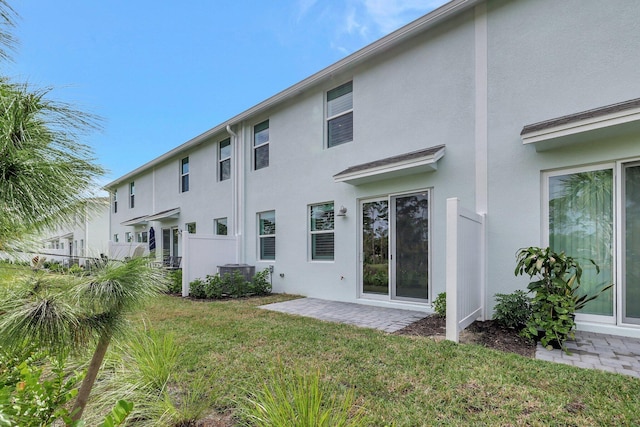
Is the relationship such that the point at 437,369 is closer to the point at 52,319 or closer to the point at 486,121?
the point at 52,319

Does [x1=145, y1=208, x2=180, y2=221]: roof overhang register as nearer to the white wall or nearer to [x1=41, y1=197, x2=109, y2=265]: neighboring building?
the white wall

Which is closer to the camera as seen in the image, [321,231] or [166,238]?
[321,231]

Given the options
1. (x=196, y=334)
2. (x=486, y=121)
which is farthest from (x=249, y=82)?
(x=196, y=334)

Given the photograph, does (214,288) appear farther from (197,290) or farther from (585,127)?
(585,127)

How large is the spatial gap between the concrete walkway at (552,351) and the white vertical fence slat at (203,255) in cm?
325

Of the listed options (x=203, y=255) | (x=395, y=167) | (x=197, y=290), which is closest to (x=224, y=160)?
(x=203, y=255)

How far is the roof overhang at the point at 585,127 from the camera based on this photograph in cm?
423

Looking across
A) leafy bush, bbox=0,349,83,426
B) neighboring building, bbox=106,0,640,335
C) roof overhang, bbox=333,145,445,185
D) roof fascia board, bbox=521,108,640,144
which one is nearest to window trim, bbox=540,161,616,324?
neighboring building, bbox=106,0,640,335

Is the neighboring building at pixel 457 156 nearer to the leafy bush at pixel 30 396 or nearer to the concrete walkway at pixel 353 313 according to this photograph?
the concrete walkway at pixel 353 313

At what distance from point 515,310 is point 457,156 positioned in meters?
2.93

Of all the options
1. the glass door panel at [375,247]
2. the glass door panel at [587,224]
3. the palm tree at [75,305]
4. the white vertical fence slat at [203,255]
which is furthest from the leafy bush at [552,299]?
the white vertical fence slat at [203,255]

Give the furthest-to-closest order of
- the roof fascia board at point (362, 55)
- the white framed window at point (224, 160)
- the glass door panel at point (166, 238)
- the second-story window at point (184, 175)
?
the glass door panel at point (166, 238) < the second-story window at point (184, 175) < the white framed window at point (224, 160) < the roof fascia board at point (362, 55)

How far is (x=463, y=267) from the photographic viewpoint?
4.88 m

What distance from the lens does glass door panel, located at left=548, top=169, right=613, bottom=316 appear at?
4902 mm
